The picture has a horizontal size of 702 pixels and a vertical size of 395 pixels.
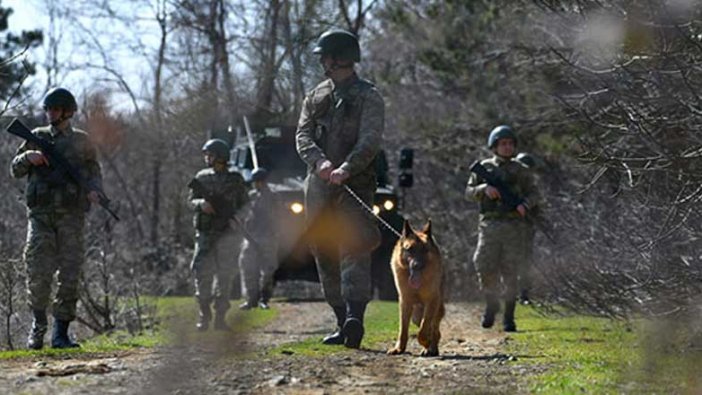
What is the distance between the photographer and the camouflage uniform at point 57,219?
38.0 ft

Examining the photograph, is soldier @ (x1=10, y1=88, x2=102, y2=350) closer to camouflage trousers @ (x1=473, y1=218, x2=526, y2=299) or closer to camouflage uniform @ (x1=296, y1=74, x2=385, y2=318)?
camouflage uniform @ (x1=296, y1=74, x2=385, y2=318)

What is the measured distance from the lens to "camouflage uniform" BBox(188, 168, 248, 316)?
50.2ft

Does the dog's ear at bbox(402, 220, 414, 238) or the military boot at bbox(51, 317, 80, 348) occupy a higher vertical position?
the dog's ear at bbox(402, 220, 414, 238)

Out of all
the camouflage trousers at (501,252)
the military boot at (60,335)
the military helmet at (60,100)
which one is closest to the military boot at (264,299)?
the camouflage trousers at (501,252)

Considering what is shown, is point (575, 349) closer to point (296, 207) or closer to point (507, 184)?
point (507, 184)

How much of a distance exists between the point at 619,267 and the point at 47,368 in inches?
289

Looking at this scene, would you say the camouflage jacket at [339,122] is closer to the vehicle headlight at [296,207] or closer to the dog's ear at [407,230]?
the dog's ear at [407,230]

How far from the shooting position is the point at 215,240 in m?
15.4

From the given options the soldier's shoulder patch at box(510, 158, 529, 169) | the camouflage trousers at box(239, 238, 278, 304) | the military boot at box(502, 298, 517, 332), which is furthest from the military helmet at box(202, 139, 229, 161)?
the camouflage trousers at box(239, 238, 278, 304)

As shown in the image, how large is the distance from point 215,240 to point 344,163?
16.6 ft

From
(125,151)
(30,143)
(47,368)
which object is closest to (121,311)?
(30,143)

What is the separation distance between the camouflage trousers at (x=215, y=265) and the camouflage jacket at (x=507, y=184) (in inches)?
110

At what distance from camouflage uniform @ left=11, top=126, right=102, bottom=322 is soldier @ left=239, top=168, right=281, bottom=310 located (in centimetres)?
757

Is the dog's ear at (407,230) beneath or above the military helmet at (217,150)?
beneath
